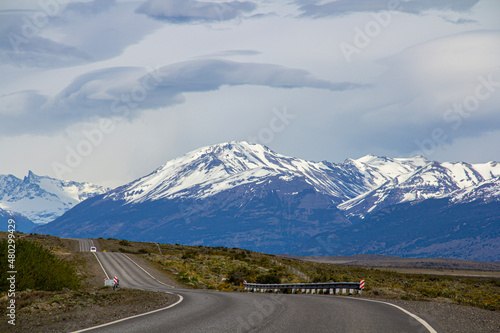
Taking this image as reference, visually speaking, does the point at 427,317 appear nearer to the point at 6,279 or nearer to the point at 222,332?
the point at 222,332

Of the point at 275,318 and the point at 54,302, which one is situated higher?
the point at 54,302

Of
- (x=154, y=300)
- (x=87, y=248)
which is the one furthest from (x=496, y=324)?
(x=87, y=248)

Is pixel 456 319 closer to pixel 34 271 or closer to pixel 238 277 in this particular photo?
pixel 34 271

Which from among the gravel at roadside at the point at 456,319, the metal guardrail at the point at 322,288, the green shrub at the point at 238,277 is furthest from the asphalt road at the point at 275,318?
the green shrub at the point at 238,277

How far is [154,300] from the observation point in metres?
26.4

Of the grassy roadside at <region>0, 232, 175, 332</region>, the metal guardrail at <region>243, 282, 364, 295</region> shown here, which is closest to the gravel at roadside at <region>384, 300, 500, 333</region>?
the metal guardrail at <region>243, 282, 364, 295</region>

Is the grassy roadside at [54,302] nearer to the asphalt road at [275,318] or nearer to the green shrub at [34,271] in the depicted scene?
the green shrub at [34,271]

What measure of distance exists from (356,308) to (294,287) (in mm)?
17224

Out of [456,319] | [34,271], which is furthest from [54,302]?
[456,319]

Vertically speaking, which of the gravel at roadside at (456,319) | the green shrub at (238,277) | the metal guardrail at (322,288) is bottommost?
the gravel at roadside at (456,319)

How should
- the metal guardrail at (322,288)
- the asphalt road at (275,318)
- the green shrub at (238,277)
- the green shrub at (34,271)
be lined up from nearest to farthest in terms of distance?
the asphalt road at (275,318)
the green shrub at (34,271)
the metal guardrail at (322,288)
the green shrub at (238,277)

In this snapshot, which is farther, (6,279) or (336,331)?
(6,279)

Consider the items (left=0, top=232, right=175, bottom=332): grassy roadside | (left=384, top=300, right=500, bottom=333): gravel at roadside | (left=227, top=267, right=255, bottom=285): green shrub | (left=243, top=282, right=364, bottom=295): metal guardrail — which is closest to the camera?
(left=384, top=300, right=500, bottom=333): gravel at roadside

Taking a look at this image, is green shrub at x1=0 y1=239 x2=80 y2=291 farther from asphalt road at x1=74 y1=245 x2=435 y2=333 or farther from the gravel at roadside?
the gravel at roadside
